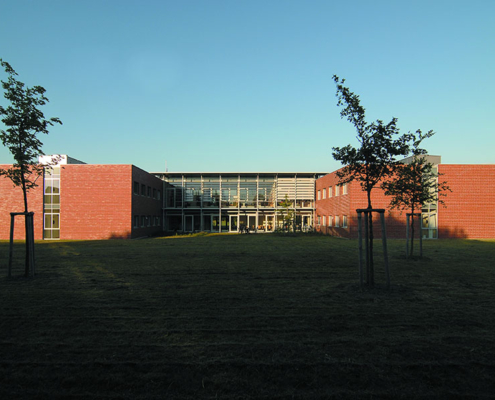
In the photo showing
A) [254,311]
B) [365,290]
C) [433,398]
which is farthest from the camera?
[365,290]

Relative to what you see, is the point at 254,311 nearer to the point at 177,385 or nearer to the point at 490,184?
the point at 177,385

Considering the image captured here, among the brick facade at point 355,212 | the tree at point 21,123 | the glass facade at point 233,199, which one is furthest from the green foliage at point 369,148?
the glass facade at point 233,199

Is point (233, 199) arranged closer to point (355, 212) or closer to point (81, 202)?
point (355, 212)

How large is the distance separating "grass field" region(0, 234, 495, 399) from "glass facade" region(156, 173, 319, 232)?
30.5m

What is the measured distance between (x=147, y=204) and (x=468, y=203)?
28.3m

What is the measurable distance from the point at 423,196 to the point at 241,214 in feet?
90.4

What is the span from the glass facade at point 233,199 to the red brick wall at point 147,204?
1.99m

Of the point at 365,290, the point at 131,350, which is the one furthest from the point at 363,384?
the point at 365,290

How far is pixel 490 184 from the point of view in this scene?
2717 cm

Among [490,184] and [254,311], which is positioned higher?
[490,184]

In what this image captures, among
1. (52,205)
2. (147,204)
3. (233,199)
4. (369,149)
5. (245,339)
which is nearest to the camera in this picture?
(245,339)

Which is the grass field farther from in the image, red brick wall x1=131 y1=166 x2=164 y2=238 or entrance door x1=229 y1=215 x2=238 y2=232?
entrance door x1=229 y1=215 x2=238 y2=232

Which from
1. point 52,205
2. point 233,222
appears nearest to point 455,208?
point 233,222

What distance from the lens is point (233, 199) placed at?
3969 cm
